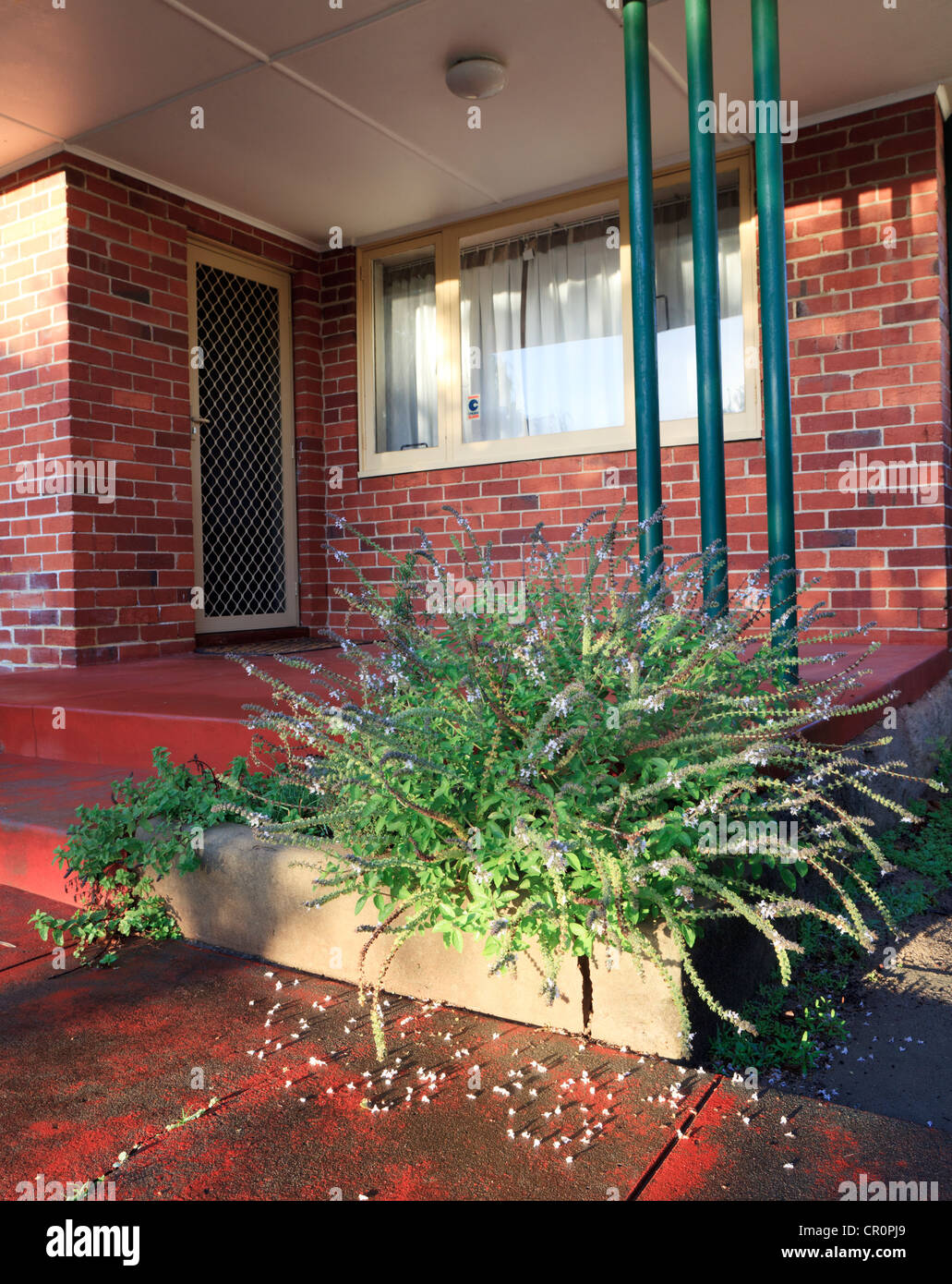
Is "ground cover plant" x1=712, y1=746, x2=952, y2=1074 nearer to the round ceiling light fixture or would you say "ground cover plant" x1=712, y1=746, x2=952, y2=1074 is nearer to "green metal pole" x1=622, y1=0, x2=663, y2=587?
"green metal pole" x1=622, y1=0, x2=663, y2=587

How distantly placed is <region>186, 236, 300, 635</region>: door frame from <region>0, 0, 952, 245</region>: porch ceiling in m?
0.42

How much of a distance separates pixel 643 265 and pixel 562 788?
6.35 ft

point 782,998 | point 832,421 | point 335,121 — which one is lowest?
Answer: point 782,998

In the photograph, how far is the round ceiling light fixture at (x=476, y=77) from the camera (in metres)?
4.09

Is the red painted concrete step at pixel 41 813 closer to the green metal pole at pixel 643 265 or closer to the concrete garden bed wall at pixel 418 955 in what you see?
the concrete garden bed wall at pixel 418 955

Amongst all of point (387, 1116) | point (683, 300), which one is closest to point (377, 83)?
point (683, 300)

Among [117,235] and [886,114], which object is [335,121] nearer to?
[117,235]

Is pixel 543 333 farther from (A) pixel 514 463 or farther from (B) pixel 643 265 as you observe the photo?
(B) pixel 643 265

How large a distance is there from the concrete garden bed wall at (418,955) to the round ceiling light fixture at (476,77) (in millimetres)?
3426

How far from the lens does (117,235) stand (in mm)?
4992

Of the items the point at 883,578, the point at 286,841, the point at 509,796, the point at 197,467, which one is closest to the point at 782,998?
the point at 509,796

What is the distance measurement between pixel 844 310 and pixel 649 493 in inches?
91.2

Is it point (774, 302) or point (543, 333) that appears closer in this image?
point (774, 302)

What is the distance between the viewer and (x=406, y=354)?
6105mm
